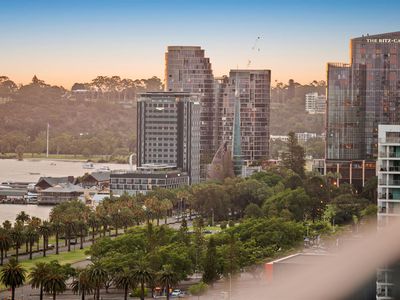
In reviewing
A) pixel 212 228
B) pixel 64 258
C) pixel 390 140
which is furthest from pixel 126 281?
pixel 212 228

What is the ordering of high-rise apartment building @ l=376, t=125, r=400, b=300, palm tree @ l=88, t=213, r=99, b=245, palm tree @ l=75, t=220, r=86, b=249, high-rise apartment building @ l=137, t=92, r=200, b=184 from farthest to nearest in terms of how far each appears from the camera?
high-rise apartment building @ l=137, t=92, r=200, b=184, palm tree @ l=88, t=213, r=99, b=245, palm tree @ l=75, t=220, r=86, b=249, high-rise apartment building @ l=376, t=125, r=400, b=300

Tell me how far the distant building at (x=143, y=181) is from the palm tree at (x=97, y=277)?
14261 mm

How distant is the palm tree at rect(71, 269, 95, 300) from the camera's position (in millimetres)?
10914

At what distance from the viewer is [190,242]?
13883mm

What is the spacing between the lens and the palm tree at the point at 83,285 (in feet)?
35.8

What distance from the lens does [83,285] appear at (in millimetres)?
10914

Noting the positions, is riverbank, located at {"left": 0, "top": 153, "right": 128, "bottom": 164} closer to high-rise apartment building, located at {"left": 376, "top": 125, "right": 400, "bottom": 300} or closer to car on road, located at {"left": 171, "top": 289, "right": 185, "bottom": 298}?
car on road, located at {"left": 171, "top": 289, "right": 185, "bottom": 298}

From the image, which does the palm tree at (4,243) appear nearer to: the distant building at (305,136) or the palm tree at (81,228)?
the palm tree at (81,228)

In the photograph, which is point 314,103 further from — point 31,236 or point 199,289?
point 199,289

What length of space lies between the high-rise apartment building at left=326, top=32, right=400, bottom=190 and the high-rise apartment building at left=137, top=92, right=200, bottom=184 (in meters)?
3.53

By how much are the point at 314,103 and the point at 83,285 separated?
47.3 m

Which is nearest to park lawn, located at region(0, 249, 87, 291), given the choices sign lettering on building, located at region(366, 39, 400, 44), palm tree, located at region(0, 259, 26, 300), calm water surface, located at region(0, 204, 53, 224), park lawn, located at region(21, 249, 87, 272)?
park lawn, located at region(21, 249, 87, 272)

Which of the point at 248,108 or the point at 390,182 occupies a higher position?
the point at 248,108

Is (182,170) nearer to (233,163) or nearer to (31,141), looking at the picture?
(233,163)
